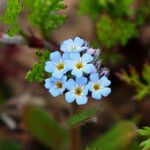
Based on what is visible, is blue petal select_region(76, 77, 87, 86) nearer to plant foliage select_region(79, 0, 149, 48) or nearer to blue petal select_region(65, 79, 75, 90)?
blue petal select_region(65, 79, 75, 90)

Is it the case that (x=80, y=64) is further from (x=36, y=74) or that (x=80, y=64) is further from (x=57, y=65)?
(x=36, y=74)

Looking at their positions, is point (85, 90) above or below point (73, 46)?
below

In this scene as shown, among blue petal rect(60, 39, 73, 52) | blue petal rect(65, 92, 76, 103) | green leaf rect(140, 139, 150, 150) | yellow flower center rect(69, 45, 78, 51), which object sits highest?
blue petal rect(60, 39, 73, 52)

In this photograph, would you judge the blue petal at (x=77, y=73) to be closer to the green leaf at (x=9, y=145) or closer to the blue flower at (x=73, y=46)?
the blue flower at (x=73, y=46)

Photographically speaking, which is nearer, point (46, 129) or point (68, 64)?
point (68, 64)

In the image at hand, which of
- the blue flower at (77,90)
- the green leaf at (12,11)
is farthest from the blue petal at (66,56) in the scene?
the green leaf at (12,11)

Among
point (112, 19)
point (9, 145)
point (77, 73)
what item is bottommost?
point (77, 73)

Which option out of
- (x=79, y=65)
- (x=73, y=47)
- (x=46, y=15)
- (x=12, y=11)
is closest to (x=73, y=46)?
(x=73, y=47)

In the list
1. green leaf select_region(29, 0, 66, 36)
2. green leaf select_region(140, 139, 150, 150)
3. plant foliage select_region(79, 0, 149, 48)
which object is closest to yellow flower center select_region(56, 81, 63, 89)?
green leaf select_region(140, 139, 150, 150)
